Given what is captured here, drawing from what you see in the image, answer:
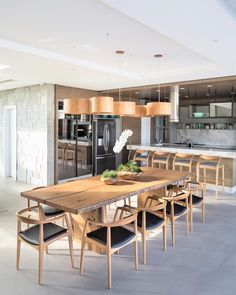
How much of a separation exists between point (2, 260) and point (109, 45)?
10.3 feet

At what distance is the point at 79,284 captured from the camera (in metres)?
2.76

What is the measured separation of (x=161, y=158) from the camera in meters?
7.47

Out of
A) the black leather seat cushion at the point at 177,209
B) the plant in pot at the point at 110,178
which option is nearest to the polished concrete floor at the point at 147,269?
the black leather seat cushion at the point at 177,209

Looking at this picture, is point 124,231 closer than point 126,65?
Yes

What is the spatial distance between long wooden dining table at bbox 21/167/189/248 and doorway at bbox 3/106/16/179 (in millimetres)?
4979

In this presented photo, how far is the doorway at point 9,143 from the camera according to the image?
8352mm

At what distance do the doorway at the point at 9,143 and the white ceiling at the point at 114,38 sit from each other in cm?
245

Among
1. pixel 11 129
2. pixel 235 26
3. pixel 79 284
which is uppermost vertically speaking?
pixel 235 26

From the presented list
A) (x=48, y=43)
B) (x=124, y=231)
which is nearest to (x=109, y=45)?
(x=48, y=43)

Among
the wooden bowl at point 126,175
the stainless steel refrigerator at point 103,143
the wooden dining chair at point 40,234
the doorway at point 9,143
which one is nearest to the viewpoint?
the wooden dining chair at point 40,234

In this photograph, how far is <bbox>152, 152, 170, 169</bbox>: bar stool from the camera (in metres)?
7.15

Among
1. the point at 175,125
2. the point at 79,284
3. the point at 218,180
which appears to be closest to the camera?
the point at 79,284

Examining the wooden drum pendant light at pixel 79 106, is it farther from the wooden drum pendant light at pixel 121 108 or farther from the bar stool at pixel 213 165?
the bar stool at pixel 213 165

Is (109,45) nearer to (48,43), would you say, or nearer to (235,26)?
(48,43)
